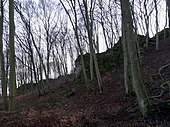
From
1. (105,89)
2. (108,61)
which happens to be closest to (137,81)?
(105,89)

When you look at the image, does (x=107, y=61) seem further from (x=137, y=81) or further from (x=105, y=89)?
(x=137, y=81)

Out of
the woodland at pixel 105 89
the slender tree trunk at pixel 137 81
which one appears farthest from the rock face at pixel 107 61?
the slender tree trunk at pixel 137 81

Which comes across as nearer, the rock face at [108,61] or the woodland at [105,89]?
the woodland at [105,89]

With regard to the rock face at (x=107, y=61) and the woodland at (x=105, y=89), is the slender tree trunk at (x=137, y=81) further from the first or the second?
the rock face at (x=107, y=61)

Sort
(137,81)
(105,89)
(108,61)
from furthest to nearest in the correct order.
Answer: (108,61)
(105,89)
(137,81)

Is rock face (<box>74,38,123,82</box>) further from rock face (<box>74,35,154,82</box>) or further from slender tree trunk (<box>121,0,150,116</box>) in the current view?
slender tree trunk (<box>121,0,150,116</box>)

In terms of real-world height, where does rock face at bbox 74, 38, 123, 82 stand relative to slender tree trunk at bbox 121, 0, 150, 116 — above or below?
above

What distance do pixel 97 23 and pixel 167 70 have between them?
64.7 feet

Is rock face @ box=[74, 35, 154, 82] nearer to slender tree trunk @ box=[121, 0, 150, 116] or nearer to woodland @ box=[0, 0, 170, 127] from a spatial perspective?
woodland @ box=[0, 0, 170, 127]

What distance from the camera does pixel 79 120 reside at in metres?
8.08

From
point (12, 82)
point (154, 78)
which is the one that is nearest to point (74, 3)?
point (154, 78)

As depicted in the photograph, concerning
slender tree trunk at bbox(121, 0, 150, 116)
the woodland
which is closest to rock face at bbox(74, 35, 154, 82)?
the woodland

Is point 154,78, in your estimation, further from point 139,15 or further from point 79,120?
point 139,15

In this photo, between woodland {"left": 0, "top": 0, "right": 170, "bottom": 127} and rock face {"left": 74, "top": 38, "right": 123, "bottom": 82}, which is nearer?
woodland {"left": 0, "top": 0, "right": 170, "bottom": 127}
